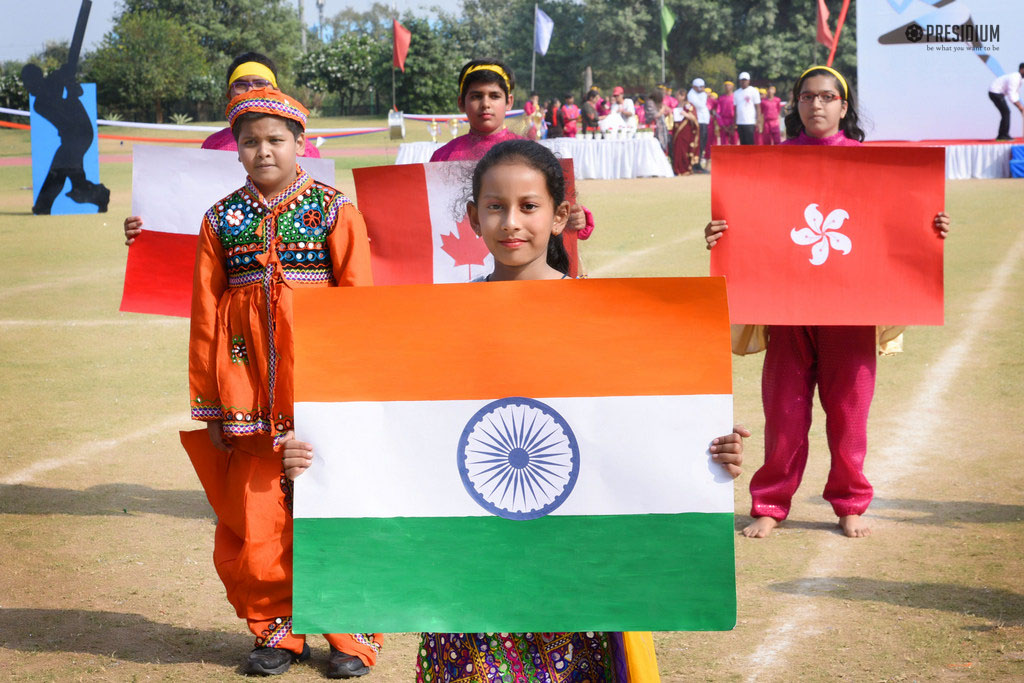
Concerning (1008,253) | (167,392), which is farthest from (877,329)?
(1008,253)

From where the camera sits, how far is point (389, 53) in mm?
58875

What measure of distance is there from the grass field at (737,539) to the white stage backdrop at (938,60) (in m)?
20.6

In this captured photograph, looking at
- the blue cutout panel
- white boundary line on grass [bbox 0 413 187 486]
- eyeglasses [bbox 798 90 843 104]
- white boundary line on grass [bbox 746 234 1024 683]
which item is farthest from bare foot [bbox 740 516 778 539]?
the blue cutout panel

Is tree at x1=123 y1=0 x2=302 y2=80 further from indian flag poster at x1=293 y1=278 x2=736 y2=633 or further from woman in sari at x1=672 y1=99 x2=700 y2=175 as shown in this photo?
indian flag poster at x1=293 y1=278 x2=736 y2=633

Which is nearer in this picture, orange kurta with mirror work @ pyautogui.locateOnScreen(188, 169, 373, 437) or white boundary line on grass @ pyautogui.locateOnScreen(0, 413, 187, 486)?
orange kurta with mirror work @ pyautogui.locateOnScreen(188, 169, 373, 437)

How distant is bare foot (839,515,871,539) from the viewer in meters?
5.08

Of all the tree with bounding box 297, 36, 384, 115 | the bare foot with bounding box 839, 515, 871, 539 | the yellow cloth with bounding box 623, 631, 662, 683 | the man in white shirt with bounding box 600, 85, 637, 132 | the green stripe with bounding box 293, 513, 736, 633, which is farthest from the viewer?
the tree with bounding box 297, 36, 384, 115

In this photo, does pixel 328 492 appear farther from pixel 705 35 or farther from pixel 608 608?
pixel 705 35

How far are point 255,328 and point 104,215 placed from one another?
1641 cm

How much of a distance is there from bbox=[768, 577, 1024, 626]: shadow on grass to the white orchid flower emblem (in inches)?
50.0

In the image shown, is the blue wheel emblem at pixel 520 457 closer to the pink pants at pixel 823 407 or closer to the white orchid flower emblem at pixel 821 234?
the white orchid flower emblem at pixel 821 234

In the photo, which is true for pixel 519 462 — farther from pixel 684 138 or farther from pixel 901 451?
pixel 684 138

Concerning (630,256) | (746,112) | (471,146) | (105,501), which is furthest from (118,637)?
(746,112)

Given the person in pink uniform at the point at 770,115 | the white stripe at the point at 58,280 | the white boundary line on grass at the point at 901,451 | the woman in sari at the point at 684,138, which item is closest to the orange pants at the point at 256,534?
the white boundary line on grass at the point at 901,451
